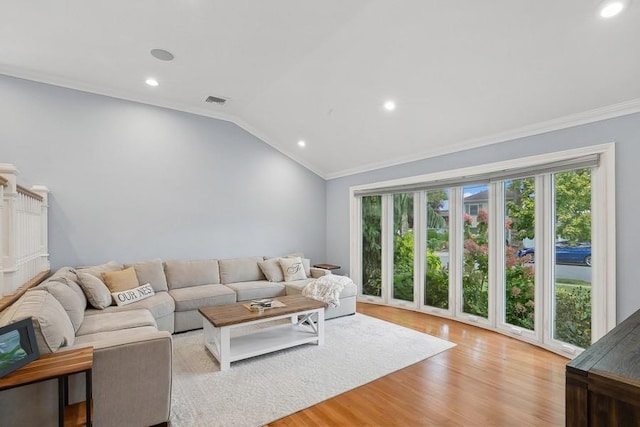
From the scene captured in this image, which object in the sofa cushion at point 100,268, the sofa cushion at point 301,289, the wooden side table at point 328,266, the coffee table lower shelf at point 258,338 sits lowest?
the coffee table lower shelf at point 258,338

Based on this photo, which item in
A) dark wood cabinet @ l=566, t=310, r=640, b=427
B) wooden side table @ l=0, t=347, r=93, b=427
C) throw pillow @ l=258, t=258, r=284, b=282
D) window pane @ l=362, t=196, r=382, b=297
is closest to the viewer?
dark wood cabinet @ l=566, t=310, r=640, b=427

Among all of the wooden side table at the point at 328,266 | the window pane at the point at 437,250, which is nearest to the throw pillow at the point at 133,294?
the wooden side table at the point at 328,266

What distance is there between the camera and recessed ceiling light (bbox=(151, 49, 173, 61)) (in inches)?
131

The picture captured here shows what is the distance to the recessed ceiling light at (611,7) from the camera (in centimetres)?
209

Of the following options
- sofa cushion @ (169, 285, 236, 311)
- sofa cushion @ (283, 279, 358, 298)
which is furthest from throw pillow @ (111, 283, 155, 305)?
sofa cushion @ (283, 279, 358, 298)

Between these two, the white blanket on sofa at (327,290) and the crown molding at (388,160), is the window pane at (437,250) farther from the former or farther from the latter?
the white blanket on sofa at (327,290)

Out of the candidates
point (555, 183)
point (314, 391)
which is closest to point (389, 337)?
point (314, 391)

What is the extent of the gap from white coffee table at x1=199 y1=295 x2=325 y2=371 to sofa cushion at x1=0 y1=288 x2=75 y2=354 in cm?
112

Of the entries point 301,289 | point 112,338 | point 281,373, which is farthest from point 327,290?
point 112,338

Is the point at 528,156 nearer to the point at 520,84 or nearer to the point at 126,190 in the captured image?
the point at 520,84

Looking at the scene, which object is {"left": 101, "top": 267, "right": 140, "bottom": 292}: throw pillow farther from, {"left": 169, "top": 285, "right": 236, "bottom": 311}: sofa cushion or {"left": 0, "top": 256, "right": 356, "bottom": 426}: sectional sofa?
{"left": 169, "top": 285, "right": 236, "bottom": 311}: sofa cushion

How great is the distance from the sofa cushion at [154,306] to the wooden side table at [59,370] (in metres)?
1.60

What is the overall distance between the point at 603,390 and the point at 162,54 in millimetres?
4124

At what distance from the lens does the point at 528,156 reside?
11.5ft
